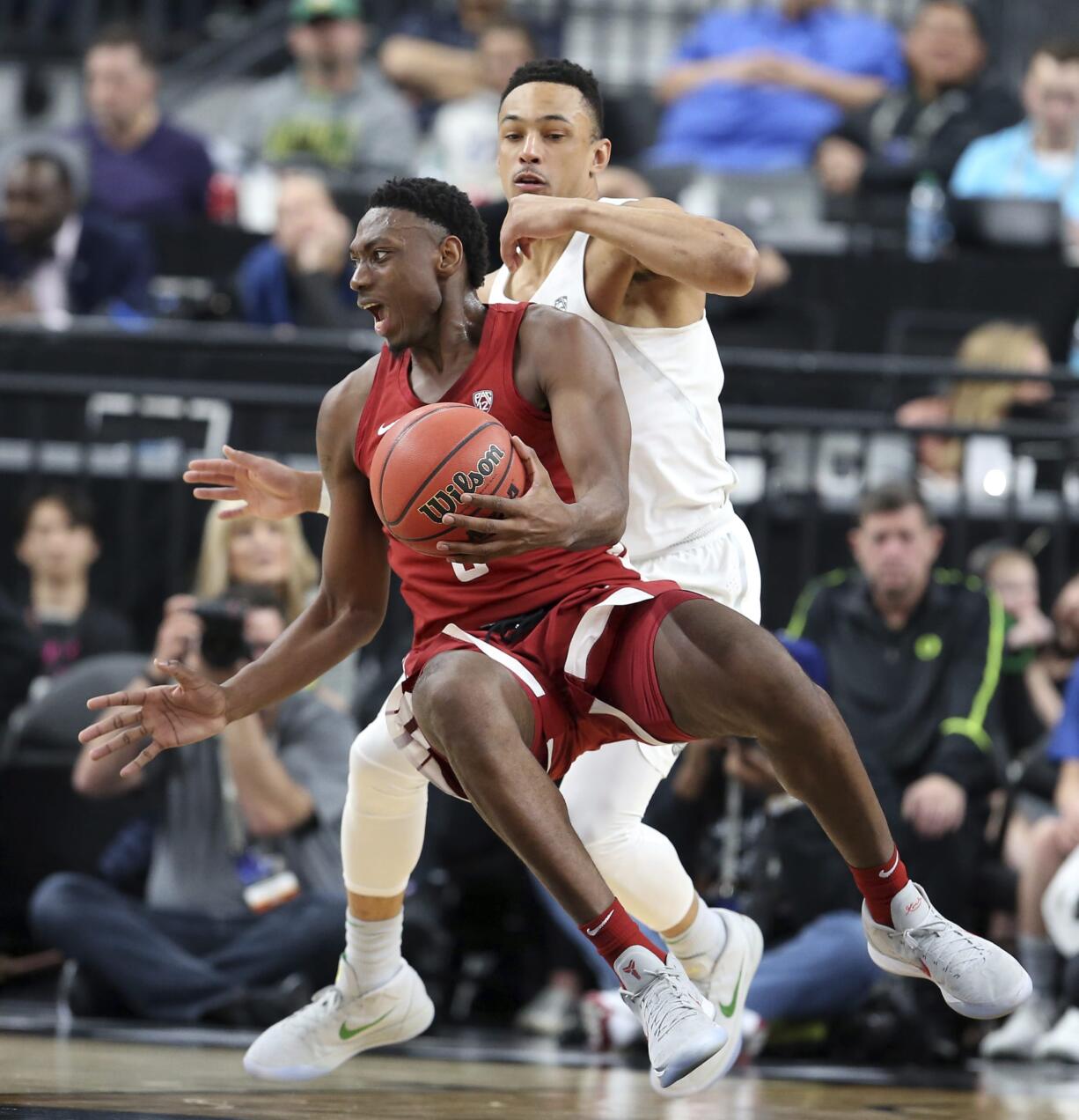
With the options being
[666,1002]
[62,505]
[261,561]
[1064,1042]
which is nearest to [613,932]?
[666,1002]

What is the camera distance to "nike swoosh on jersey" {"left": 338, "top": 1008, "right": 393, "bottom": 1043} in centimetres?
485

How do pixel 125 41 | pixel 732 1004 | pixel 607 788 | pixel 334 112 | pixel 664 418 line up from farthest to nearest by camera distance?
pixel 334 112 < pixel 125 41 < pixel 732 1004 < pixel 607 788 < pixel 664 418

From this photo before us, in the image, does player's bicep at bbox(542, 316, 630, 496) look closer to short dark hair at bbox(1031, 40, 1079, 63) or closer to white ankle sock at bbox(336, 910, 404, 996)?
white ankle sock at bbox(336, 910, 404, 996)

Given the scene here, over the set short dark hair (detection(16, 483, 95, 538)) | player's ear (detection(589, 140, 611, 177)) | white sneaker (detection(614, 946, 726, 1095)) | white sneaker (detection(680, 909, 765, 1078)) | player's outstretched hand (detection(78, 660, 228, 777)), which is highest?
player's ear (detection(589, 140, 611, 177))

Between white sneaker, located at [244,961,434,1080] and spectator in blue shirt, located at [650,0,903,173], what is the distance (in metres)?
6.64

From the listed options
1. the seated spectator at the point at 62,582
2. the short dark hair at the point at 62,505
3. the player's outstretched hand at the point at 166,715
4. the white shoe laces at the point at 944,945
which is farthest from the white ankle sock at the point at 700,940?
the short dark hair at the point at 62,505

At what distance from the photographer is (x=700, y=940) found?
4.99 meters

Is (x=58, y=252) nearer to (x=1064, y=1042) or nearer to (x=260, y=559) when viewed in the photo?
(x=260, y=559)

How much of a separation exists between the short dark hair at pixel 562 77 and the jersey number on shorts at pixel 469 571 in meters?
1.19

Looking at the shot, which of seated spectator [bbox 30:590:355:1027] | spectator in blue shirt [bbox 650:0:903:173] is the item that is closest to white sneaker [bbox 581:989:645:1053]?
seated spectator [bbox 30:590:355:1027]

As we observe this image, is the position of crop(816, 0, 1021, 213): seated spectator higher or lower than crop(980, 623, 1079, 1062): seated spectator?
higher

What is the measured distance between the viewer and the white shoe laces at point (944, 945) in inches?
166

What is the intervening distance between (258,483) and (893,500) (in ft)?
9.74

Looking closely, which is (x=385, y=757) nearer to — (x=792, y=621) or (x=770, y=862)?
(x=770, y=862)
